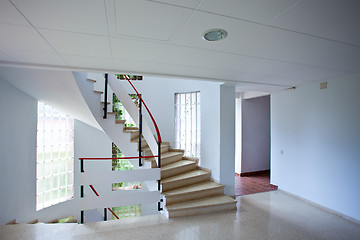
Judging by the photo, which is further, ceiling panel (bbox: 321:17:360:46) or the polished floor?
the polished floor

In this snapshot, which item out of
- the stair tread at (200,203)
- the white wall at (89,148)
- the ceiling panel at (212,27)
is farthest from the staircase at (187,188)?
the ceiling panel at (212,27)

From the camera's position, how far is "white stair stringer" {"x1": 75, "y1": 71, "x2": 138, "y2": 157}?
3.36 meters

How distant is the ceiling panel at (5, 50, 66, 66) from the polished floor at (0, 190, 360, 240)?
8.01 ft

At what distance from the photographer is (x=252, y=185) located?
5109 mm

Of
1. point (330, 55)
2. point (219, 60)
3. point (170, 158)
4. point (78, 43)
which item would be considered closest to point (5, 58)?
point (78, 43)

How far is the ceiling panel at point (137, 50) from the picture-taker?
6.53ft

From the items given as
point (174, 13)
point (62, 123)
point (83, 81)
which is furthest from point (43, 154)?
point (174, 13)

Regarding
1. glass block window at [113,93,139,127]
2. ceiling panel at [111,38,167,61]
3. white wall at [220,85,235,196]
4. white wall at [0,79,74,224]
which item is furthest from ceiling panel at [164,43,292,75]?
white wall at [0,79,74,224]

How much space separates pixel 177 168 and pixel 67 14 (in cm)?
349

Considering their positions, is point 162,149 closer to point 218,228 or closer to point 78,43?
point 218,228

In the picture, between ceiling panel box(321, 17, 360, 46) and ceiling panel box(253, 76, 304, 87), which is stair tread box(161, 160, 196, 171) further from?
ceiling panel box(321, 17, 360, 46)

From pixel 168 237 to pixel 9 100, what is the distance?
388cm

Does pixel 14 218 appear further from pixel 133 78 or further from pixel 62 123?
pixel 133 78

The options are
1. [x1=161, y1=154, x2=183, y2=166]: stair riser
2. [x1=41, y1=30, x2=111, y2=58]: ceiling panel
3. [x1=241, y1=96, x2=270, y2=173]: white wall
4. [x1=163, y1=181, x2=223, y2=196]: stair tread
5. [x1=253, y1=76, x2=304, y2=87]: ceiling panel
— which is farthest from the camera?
[x1=241, y1=96, x2=270, y2=173]: white wall
